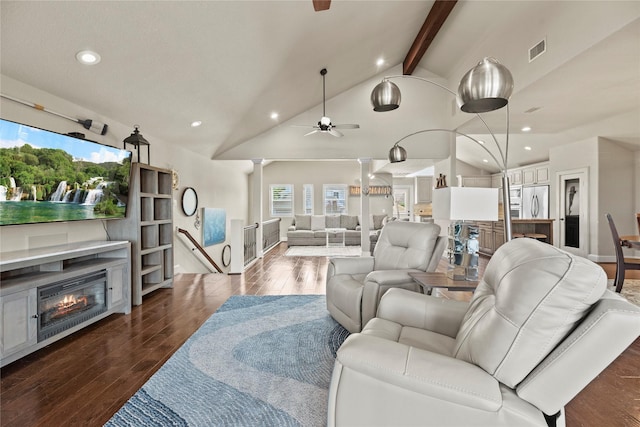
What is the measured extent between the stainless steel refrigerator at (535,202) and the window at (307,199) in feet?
20.8

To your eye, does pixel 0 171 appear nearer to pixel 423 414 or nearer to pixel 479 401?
pixel 423 414

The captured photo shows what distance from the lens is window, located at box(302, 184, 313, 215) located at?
11312 millimetres

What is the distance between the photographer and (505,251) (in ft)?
5.28

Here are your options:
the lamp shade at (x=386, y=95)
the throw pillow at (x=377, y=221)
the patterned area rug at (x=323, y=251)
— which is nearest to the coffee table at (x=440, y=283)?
the lamp shade at (x=386, y=95)

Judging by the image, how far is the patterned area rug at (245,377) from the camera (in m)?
1.80

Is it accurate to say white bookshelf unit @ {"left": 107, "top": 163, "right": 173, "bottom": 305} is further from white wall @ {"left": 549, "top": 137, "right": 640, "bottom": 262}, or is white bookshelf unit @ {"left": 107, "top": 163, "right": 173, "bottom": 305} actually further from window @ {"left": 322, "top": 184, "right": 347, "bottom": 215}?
white wall @ {"left": 549, "top": 137, "right": 640, "bottom": 262}

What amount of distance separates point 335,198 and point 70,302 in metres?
9.03

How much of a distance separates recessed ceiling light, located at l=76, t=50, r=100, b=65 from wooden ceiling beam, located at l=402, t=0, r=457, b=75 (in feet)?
14.0

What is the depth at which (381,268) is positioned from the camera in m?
3.39

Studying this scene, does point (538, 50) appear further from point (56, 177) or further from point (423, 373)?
point (56, 177)

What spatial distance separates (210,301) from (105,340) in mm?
1288

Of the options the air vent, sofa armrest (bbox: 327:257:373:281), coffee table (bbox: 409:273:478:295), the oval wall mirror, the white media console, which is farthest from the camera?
the oval wall mirror

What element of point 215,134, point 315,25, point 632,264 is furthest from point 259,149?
point 632,264

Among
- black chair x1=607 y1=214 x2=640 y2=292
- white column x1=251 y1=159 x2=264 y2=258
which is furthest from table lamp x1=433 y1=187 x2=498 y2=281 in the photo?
white column x1=251 y1=159 x2=264 y2=258
